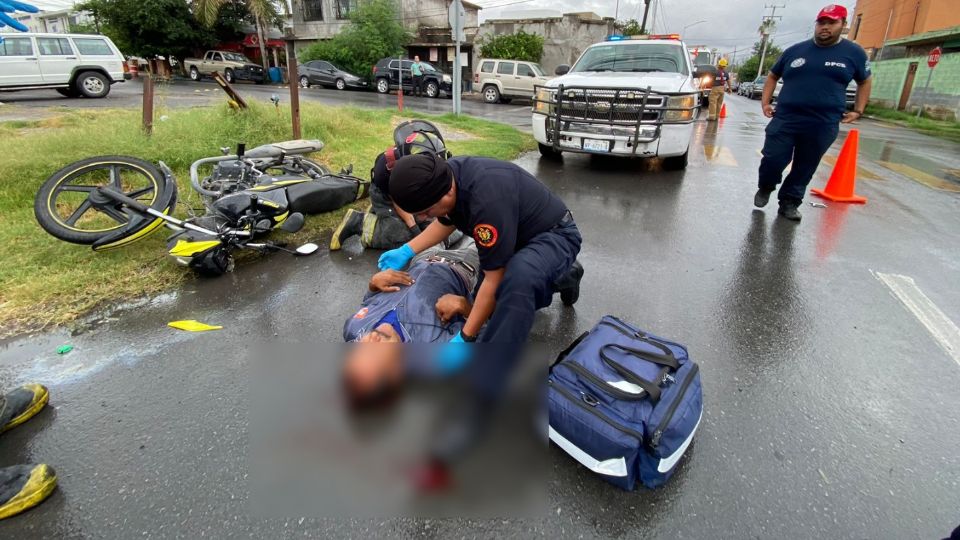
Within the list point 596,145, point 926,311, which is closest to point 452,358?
point 926,311

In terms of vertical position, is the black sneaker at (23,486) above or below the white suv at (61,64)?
below

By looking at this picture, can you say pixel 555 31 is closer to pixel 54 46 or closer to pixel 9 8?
pixel 54 46

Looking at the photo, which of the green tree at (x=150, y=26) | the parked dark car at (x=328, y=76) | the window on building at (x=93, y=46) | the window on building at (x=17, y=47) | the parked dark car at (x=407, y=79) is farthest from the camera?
the green tree at (x=150, y=26)

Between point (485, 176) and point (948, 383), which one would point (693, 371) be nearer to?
point (485, 176)

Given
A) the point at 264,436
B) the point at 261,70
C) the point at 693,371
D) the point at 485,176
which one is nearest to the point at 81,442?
the point at 264,436

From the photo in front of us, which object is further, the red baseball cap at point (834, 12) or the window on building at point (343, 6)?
the window on building at point (343, 6)

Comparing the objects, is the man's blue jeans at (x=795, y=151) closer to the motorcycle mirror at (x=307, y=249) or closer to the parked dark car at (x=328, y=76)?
the motorcycle mirror at (x=307, y=249)

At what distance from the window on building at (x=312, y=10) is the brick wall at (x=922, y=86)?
33932mm

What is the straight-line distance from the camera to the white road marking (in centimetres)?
294

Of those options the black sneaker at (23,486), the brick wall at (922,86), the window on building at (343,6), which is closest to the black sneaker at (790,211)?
the black sneaker at (23,486)

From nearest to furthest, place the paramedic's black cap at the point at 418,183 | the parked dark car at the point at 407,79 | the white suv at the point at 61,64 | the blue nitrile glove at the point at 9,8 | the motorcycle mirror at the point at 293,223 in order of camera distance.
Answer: the paramedic's black cap at the point at 418,183
the blue nitrile glove at the point at 9,8
the motorcycle mirror at the point at 293,223
the white suv at the point at 61,64
the parked dark car at the point at 407,79

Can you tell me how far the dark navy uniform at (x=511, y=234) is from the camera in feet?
7.29

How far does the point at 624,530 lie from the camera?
1758 mm

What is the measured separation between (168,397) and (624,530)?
7.05 ft
